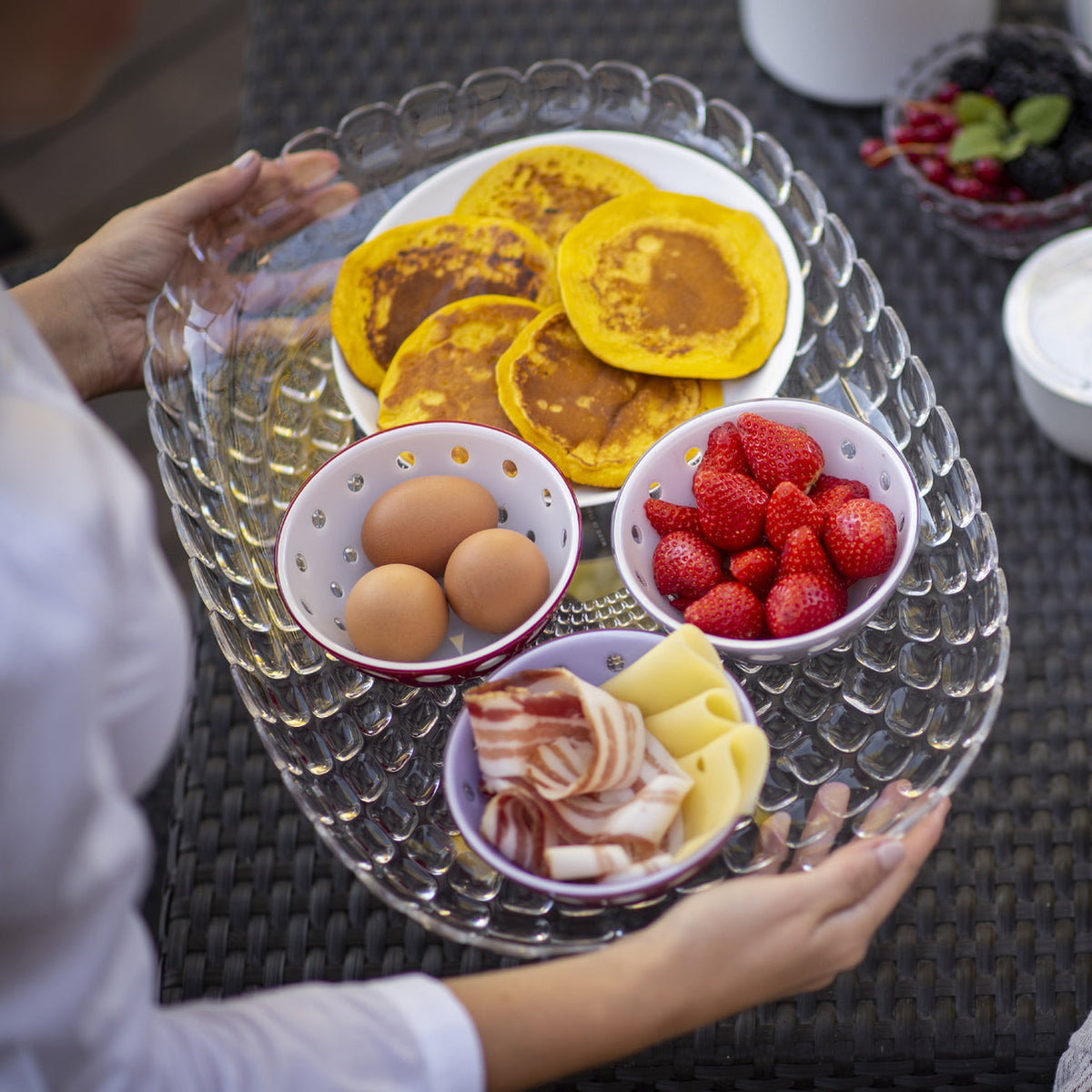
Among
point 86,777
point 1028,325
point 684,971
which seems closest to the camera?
point 86,777

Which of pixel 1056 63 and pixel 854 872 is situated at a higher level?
pixel 1056 63

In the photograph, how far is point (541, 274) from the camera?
97cm

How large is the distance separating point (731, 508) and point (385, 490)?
291mm

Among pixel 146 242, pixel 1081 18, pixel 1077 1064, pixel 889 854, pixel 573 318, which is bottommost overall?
pixel 1077 1064

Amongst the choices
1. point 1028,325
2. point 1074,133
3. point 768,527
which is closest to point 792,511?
point 768,527

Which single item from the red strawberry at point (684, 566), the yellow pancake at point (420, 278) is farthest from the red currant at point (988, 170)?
the red strawberry at point (684, 566)

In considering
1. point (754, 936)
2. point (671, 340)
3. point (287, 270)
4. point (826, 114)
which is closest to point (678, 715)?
point (754, 936)

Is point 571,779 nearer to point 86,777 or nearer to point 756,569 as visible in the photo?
point 756,569

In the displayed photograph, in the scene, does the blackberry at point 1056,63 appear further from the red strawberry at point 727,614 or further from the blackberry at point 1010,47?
the red strawberry at point 727,614

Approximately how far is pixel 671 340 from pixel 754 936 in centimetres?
52

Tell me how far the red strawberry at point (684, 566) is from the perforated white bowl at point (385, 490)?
7 cm

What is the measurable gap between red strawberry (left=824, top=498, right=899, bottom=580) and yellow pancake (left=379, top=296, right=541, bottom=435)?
0.31m

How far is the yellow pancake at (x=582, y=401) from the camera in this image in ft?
2.89

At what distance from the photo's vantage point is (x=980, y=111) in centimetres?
107
